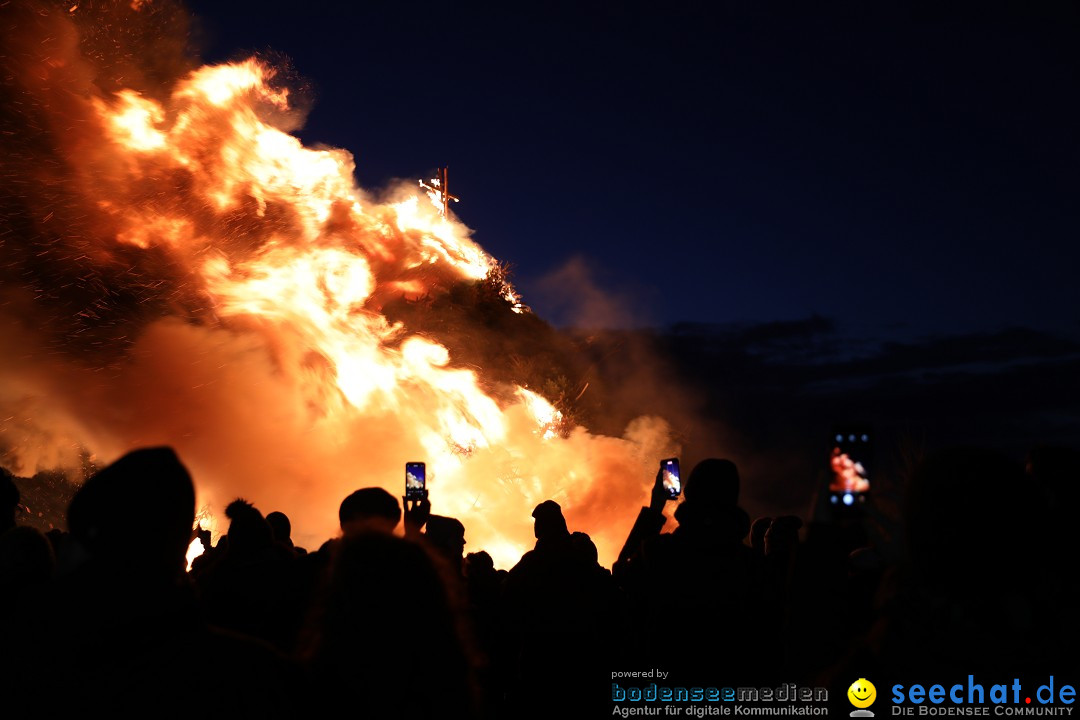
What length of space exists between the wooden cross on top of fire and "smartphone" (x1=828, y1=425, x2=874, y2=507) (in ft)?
50.4

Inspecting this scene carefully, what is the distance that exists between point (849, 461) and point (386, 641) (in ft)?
5.49

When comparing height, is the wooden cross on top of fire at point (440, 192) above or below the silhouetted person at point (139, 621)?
above

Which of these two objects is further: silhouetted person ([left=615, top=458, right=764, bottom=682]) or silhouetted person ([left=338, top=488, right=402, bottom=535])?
silhouetted person ([left=338, top=488, right=402, bottom=535])

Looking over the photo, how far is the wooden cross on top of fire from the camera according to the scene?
17.3 m

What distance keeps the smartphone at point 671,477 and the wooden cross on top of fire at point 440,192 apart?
12.7 meters

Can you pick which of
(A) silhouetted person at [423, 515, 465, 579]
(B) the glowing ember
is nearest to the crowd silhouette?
(A) silhouetted person at [423, 515, 465, 579]

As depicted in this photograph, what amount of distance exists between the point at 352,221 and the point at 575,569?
12.5 meters

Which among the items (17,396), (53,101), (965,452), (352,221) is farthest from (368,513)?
(17,396)

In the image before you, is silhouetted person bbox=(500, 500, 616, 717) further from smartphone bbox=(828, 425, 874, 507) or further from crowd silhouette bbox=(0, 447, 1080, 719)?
smartphone bbox=(828, 425, 874, 507)

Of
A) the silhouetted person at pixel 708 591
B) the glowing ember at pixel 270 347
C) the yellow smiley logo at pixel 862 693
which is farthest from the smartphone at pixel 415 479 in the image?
the glowing ember at pixel 270 347

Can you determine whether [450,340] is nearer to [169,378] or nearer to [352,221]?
[352,221]

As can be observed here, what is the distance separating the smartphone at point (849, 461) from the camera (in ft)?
8.91

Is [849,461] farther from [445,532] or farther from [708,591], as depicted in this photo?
[445,532]

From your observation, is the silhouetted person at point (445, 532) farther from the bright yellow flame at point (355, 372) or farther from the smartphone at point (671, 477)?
the bright yellow flame at point (355, 372)
